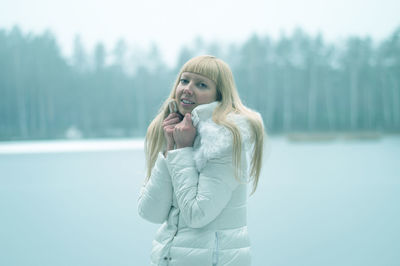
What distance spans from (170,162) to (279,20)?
578cm

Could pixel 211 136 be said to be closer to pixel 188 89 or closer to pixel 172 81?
pixel 188 89

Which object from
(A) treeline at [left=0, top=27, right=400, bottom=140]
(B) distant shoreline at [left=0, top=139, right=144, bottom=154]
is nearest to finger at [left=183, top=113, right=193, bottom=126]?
(B) distant shoreline at [left=0, top=139, right=144, bottom=154]

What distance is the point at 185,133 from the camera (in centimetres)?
88

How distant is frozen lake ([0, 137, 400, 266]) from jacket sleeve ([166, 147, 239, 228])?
4.47ft

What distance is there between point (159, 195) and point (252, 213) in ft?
7.04

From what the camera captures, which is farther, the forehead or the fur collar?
the forehead

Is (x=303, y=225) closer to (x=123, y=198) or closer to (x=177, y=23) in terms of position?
(x=123, y=198)

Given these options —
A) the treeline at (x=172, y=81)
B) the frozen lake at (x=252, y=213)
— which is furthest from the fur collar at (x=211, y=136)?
the treeline at (x=172, y=81)

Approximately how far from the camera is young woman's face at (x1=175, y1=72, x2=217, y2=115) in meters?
0.96

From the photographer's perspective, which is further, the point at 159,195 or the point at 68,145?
the point at 68,145

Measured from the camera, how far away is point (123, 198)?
10.8 ft

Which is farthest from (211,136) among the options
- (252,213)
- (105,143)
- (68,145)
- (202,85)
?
(105,143)

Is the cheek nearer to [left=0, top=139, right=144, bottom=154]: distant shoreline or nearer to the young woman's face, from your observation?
the young woman's face

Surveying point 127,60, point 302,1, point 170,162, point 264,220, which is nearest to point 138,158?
point 127,60
